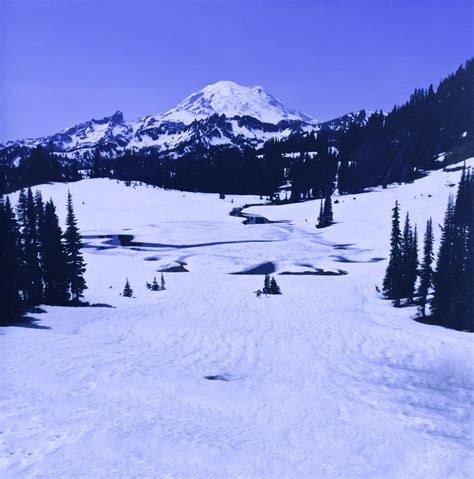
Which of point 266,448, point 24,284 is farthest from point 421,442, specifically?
point 24,284

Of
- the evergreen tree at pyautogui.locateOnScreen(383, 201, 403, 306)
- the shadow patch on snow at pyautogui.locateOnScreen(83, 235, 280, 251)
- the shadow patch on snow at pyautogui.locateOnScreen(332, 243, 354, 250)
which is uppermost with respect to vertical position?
Answer: the evergreen tree at pyautogui.locateOnScreen(383, 201, 403, 306)

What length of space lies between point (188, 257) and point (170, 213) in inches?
1636

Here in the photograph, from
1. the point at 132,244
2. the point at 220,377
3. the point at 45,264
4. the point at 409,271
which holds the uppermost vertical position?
the point at 45,264

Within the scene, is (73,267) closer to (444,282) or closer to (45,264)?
(45,264)

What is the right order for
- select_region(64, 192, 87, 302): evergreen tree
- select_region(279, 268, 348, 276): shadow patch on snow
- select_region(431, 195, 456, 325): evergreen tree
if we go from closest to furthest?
select_region(431, 195, 456, 325): evergreen tree < select_region(64, 192, 87, 302): evergreen tree < select_region(279, 268, 348, 276): shadow patch on snow

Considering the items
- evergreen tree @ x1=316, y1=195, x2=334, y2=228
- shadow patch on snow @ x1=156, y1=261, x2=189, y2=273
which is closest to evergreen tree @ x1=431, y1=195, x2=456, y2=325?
shadow patch on snow @ x1=156, y1=261, x2=189, y2=273

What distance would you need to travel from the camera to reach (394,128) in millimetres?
143500

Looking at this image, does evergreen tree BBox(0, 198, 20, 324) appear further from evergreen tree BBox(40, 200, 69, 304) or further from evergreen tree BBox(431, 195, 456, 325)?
evergreen tree BBox(431, 195, 456, 325)

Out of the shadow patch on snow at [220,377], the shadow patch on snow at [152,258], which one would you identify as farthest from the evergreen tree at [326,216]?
the shadow patch on snow at [220,377]

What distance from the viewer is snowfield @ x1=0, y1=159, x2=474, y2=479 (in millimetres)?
10352

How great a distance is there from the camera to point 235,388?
53.8 feet

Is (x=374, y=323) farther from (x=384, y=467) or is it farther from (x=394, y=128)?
(x=394, y=128)

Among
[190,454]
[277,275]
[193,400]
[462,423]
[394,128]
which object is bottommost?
[277,275]

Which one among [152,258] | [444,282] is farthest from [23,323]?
[152,258]
